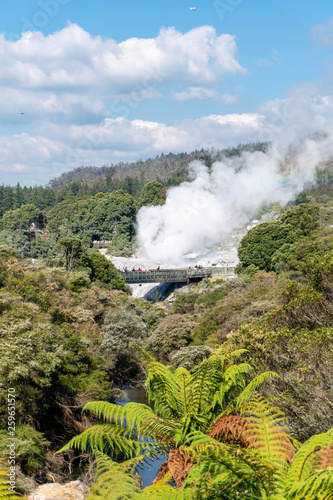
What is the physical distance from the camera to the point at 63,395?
1992 cm

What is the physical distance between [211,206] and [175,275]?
15.1m

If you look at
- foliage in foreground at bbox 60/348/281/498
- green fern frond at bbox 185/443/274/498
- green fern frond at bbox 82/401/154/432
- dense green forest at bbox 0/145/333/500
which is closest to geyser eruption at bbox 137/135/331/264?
dense green forest at bbox 0/145/333/500

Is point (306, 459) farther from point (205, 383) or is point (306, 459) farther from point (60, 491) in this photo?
point (60, 491)

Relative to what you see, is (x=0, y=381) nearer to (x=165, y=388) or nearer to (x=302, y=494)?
(x=165, y=388)

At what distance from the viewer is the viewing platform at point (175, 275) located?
6356 cm

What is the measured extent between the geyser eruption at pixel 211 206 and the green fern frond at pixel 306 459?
67.3 meters

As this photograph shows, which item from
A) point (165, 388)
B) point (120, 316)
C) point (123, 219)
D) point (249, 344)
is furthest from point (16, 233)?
point (165, 388)

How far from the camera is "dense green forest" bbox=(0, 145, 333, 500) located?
417cm


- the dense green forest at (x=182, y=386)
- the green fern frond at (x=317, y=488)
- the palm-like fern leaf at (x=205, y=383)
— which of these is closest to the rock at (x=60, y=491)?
the dense green forest at (x=182, y=386)

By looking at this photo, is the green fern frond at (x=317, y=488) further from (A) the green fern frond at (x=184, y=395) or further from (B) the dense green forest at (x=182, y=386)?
(A) the green fern frond at (x=184, y=395)

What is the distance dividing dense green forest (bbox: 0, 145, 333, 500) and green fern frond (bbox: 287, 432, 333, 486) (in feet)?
0.04

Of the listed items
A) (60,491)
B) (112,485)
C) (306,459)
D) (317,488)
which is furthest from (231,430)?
(60,491)

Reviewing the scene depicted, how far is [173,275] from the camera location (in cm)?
6450

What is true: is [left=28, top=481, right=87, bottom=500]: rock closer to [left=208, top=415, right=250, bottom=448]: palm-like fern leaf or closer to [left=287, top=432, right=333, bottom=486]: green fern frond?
[left=208, top=415, right=250, bottom=448]: palm-like fern leaf
